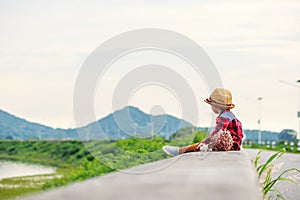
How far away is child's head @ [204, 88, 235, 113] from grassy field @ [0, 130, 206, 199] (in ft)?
8.59

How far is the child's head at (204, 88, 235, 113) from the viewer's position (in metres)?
6.40

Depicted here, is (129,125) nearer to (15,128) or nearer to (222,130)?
(222,130)

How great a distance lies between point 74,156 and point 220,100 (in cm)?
2235

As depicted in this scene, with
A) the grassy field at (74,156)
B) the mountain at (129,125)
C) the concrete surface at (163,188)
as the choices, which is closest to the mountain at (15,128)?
the grassy field at (74,156)

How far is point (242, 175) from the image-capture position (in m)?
3.24

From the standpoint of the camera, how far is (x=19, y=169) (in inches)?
1238

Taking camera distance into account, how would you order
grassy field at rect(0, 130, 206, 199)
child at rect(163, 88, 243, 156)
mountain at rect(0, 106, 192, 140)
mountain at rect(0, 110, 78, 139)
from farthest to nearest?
mountain at rect(0, 110, 78, 139) → grassy field at rect(0, 130, 206, 199) → mountain at rect(0, 106, 192, 140) → child at rect(163, 88, 243, 156)

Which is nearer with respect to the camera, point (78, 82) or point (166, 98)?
point (78, 82)

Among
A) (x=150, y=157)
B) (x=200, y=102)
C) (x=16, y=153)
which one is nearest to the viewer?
(x=200, y=102)

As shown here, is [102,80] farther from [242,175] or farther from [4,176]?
[4,176]

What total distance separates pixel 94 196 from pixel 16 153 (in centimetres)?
3751

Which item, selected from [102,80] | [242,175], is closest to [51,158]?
[102,80]

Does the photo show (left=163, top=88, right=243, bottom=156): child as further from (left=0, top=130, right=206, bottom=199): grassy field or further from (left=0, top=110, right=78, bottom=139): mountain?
(left=0, top=110, right=78, bottom=139): mountain

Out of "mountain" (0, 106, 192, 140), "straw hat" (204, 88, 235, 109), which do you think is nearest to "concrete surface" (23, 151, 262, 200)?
"straw hat" (204, 88, 235, 109)
